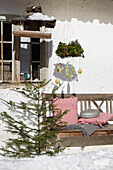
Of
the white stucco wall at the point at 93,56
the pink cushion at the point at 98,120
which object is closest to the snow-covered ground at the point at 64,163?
the pink cushion at the point at 98,120

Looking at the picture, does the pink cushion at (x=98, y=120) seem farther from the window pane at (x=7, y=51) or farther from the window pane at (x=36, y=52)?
the window pane at (x=7, y=51)

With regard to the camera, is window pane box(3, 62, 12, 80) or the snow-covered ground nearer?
the snow-covered ground

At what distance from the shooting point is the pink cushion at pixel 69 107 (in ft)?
11.5

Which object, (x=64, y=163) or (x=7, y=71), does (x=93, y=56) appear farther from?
(x=64, y=163)

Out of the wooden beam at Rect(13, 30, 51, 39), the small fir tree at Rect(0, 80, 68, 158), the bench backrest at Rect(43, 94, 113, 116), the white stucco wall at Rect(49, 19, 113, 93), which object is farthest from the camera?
the white stucco wall at Rect(49, 19, 113, 93)

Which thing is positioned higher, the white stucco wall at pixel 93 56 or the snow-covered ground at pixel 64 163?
the white stucco wall at pixel 93 56

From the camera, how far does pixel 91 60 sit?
432 cm

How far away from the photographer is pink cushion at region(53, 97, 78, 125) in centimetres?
350

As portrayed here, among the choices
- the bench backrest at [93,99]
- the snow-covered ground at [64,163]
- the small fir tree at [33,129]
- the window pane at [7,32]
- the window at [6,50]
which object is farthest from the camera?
the bench backrest at [93,99]

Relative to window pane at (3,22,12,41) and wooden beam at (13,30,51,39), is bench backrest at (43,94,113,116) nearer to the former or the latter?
wooden beam at (13,30,51,39)

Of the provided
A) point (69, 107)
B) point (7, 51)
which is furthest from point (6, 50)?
point (69, 107)

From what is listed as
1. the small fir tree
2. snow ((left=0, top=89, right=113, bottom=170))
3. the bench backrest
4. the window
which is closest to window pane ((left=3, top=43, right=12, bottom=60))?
the window

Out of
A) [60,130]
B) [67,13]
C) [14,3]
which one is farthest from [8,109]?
[67,13]

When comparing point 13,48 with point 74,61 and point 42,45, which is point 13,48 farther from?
point 74,61
